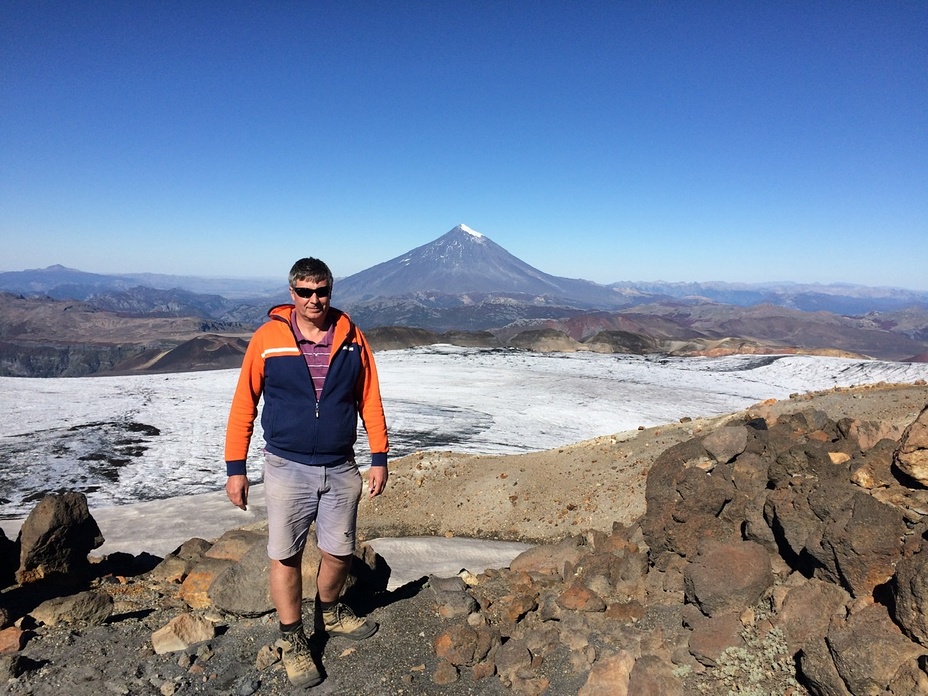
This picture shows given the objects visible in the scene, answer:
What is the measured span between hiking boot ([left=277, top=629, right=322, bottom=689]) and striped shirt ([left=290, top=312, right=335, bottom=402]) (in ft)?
3.72

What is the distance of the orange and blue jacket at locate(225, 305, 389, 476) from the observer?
7.81 ft

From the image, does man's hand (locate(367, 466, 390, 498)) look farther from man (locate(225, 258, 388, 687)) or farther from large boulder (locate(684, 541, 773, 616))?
large boulder (locate(684, 541, 773, 616))

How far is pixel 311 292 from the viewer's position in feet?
7.79

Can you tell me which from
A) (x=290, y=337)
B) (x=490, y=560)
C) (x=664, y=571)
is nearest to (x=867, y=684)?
(x=664, y=571)

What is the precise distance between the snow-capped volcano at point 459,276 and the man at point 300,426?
145499 mm

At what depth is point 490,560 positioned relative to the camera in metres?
5.68

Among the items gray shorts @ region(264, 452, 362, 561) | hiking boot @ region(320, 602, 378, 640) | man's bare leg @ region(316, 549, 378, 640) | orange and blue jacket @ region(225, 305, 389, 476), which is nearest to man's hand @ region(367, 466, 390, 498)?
gray shorts @ region(264, 452, 362, 561)

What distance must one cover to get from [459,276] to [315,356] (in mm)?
166965

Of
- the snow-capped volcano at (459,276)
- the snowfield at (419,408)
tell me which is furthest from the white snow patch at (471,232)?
the snowfield at (419,408)

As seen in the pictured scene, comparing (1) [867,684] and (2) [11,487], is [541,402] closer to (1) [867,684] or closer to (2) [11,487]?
(2) [11,487]

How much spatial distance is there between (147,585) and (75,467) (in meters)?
9.26

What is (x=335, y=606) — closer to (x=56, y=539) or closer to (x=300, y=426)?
(x=300, y=426)

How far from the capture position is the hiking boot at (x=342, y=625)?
2.77 metres

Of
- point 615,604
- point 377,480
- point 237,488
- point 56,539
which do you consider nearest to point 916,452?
point 615,604
